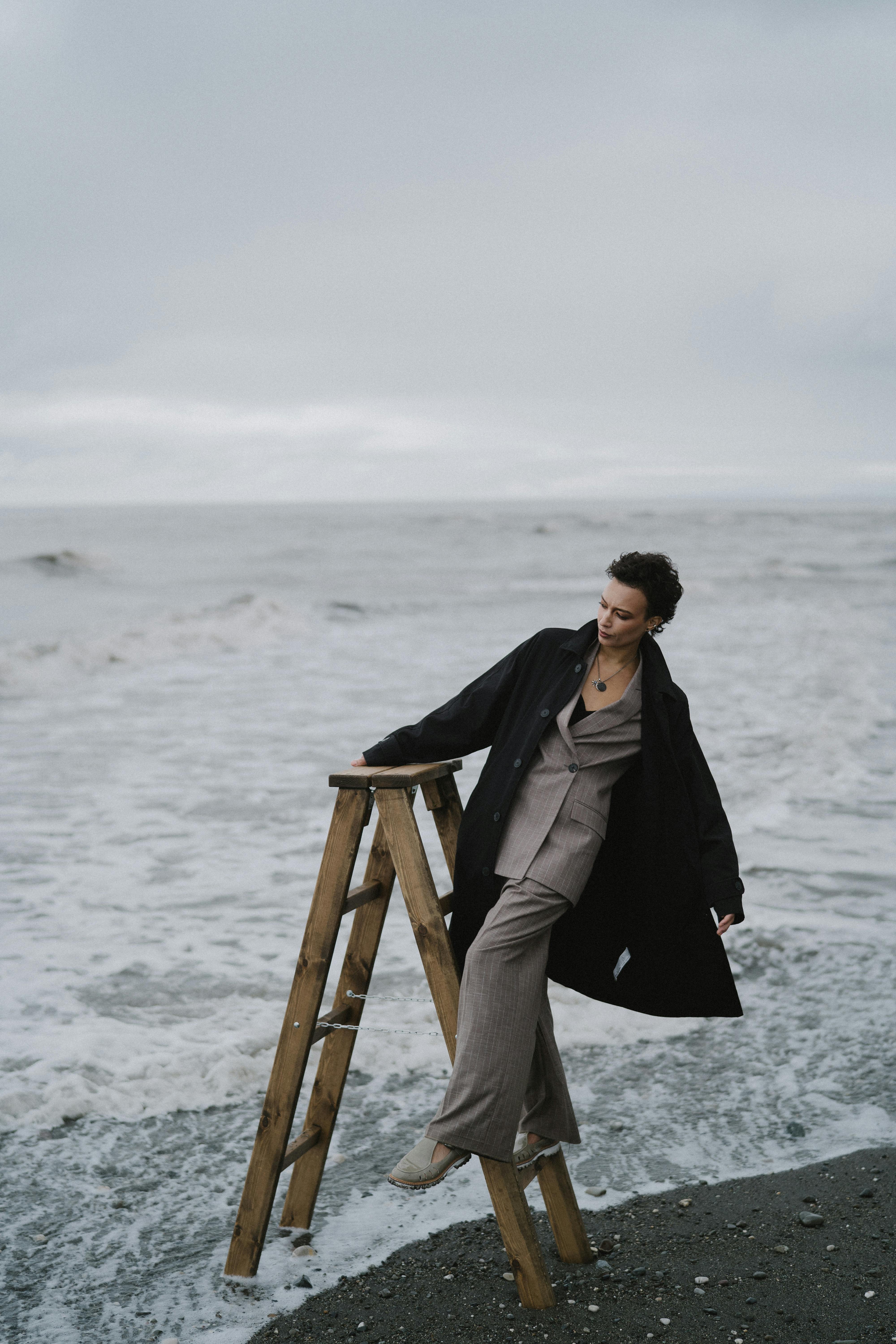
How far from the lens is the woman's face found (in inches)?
110

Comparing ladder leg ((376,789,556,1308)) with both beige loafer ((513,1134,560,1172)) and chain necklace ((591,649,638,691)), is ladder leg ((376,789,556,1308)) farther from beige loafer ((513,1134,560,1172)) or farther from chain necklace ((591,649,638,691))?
chain necklace ((591,649,638,691))

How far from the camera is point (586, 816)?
9.07 ft

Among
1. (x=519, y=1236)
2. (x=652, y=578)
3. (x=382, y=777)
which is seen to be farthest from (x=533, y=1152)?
(x=652, y=578)

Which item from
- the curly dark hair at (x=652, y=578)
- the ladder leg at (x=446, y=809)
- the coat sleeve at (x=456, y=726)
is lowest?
the ladder leg at (x=446, y=809)

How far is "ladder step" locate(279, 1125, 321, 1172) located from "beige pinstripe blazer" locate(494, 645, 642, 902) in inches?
41.1

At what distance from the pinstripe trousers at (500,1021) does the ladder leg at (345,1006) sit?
417 millimetres

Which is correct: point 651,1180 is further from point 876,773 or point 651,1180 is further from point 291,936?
point 876,773

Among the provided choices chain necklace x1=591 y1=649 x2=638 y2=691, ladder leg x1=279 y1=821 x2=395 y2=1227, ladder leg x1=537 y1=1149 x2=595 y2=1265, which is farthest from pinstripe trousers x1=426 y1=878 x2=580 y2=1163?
chain necklace x1=591 y1=649 x2=638 y2=691

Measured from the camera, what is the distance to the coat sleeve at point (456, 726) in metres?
2.94

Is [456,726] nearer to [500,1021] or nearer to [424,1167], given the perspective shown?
[500,1021]

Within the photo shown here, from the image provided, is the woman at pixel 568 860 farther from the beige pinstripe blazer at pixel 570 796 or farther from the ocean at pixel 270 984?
the ocean at pixel 270 984

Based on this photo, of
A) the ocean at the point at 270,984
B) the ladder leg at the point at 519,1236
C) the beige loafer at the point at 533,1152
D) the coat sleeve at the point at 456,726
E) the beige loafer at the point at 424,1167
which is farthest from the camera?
the ocean at the point at 270,984

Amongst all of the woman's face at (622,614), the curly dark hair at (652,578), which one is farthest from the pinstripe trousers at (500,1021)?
the curly dark hair at (652,578)

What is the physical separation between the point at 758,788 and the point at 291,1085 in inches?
256
